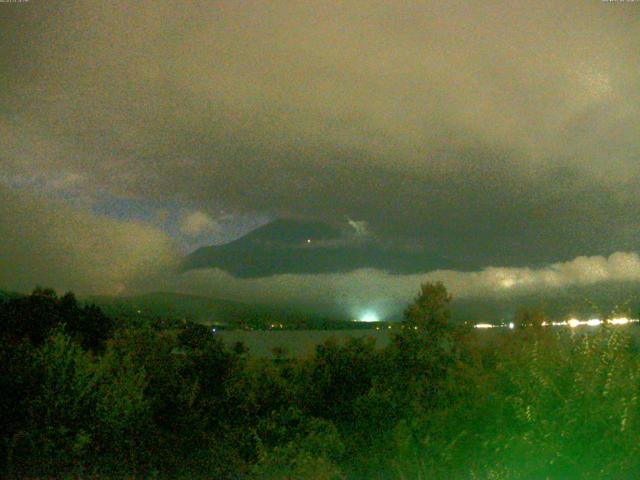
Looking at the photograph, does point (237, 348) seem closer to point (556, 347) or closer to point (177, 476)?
point (177, 476)

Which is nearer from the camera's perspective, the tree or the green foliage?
the green foliage

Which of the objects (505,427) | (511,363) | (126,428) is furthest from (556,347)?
(126,428)

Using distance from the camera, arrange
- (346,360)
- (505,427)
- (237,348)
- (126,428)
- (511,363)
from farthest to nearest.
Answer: (237,348), (346,360), (126,428), (511,363), (505,427)

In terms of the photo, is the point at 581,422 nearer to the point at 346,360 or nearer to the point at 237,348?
the point at 346,360

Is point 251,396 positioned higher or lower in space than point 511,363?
lower

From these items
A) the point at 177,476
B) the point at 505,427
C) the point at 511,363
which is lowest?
the point at 177,476

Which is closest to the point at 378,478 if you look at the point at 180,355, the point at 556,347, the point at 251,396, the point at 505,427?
the point at 505,427

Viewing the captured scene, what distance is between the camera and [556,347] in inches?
326

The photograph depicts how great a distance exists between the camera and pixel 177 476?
11.1 meters

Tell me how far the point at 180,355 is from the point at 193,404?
1728mm

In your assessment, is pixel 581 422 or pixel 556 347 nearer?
pixel 581 422

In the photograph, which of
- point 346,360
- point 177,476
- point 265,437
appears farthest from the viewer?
point 346,360

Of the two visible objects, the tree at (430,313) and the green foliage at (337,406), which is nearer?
the green foliage at (337,406)

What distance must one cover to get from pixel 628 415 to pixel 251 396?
9336 mm
